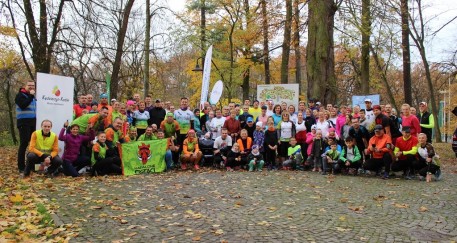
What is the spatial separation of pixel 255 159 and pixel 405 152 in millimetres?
3759

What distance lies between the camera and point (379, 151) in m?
9.92

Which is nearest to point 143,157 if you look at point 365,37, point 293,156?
point 293,156

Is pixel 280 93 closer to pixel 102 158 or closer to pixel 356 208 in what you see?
pixel 102 158

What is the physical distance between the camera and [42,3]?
1430 centimetres

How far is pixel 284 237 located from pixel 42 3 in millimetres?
12980

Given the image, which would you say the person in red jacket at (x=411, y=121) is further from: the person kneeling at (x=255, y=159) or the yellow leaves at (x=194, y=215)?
the yellow leaves at (x=194, y=215)

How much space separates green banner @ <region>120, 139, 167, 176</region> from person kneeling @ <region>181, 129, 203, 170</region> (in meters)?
0.58

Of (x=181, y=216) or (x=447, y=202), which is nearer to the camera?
(x=181, y=216)

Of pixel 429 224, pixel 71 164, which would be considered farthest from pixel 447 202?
pixel 71 164

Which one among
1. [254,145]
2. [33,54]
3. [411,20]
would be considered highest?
[411,20]

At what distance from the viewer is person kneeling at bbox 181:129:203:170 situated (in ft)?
37.1

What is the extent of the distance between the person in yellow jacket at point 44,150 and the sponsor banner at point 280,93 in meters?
7.38

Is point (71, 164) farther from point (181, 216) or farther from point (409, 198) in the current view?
point (409, 198)

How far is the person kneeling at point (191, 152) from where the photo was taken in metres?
11.3
